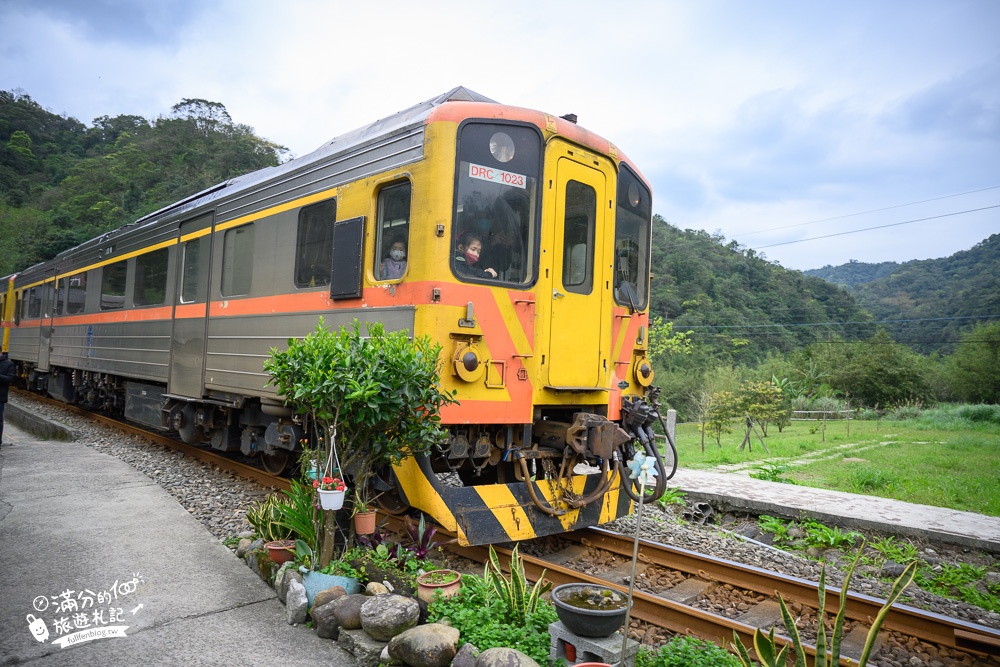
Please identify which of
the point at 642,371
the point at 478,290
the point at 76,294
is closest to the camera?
the point at 478,290

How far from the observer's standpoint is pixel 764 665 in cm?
274

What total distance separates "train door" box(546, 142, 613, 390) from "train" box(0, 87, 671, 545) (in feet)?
0.05

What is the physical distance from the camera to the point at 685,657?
3145 millimetres

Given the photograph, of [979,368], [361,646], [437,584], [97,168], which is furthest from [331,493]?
[97,168]

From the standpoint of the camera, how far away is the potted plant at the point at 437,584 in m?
3.82

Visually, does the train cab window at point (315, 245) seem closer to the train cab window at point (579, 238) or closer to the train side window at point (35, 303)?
the train cab window at point (579, 238)

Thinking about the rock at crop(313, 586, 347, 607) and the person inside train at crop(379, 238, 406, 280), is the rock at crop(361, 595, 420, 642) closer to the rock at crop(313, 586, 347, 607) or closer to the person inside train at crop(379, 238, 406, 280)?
the rock at crop(313, 586, 347, 607)

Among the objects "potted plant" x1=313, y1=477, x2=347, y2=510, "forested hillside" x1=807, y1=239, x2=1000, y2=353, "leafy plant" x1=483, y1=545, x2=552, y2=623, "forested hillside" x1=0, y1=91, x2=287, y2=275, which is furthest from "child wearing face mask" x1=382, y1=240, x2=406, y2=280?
"forested hillside" x1=0, y1=91, x2=287, y2=275

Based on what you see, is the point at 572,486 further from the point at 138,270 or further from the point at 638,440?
the point at 138,270

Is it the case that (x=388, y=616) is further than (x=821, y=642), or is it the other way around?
(x=388, y=616)

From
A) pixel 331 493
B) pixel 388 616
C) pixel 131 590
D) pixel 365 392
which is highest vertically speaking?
pixel 365 392

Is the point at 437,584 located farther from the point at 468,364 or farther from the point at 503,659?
the point at 468,364

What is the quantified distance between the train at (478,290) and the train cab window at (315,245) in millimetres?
18

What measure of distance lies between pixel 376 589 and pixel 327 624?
356 millimetres
